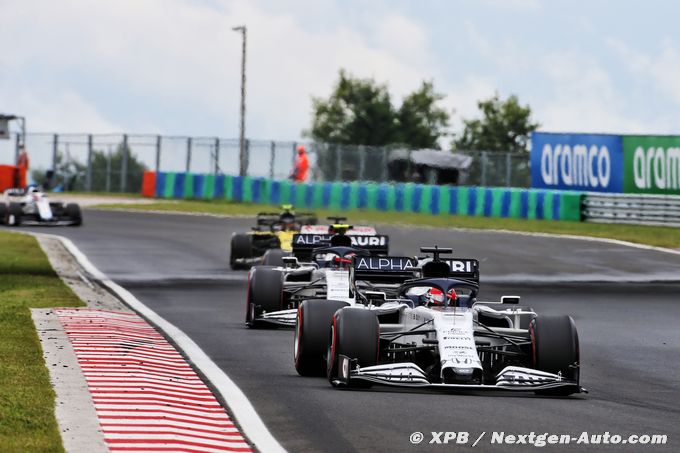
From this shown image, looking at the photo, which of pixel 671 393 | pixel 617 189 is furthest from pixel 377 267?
pixel 617 189

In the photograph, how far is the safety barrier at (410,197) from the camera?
44.8m

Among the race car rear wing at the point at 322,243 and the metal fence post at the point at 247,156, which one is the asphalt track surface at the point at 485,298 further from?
the metal fence post at the point at 247,156

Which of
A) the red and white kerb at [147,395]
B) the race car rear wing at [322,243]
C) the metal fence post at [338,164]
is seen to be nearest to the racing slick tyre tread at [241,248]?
the race car rear wing at [322,243]

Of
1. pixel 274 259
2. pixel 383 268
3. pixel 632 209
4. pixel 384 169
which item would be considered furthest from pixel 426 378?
pixel 384 169

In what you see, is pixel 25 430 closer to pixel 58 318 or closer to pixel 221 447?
pixel 221 447

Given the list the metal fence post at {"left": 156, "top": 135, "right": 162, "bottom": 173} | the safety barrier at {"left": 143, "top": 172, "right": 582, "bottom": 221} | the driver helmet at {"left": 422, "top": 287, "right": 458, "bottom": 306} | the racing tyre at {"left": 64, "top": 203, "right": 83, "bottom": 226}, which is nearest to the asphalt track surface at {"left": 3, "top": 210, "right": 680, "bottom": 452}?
the driver helmet at {"left": 422, "top": 287, "right": 458, "bottom": 306}

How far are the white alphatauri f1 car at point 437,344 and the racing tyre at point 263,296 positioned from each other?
3.98 metres

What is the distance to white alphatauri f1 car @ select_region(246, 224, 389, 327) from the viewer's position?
1769 cm

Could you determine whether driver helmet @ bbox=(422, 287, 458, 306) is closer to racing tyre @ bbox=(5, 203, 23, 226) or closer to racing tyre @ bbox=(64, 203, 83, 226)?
racing tyre @ bbox=(64, 203, 83, 226)

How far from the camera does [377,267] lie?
1641 centimetres

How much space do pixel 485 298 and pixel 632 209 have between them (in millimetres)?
18950

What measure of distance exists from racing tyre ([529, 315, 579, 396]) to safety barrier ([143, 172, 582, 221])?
3117 cm

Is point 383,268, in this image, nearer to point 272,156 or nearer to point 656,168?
point 656,168

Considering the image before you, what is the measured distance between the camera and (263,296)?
708 inches
